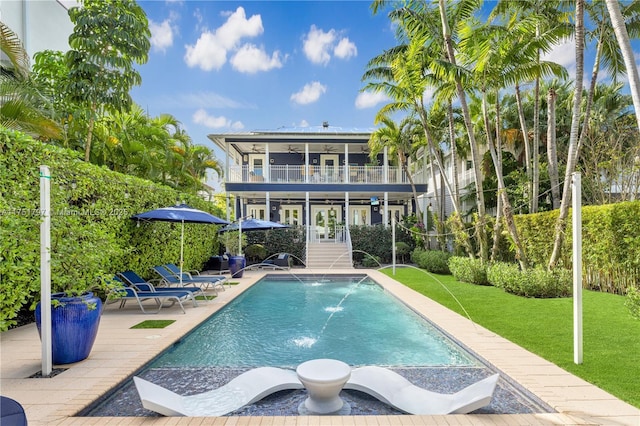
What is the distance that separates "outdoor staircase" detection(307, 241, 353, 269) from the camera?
58.5 ft

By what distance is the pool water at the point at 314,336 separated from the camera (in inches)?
205

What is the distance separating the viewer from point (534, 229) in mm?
11312

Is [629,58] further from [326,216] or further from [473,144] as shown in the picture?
[326,216]

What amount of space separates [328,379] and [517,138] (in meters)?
19.4

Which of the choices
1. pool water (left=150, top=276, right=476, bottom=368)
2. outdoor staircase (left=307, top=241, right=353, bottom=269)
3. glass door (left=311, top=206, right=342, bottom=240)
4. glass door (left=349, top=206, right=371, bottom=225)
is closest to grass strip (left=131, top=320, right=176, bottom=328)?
pool water (left=150, top=276, right=476, bottom=368)

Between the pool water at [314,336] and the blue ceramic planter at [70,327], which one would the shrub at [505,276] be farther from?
the blue ceramic planter at [70,327]

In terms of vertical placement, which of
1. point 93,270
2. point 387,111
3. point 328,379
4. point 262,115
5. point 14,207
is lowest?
point 328,379

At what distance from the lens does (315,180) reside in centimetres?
2059

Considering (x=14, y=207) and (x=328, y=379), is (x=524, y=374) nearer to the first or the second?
(x=328, y=379)

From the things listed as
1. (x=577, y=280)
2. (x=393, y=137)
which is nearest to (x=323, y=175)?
(x=393, y=137)

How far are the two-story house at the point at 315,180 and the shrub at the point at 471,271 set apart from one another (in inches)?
317

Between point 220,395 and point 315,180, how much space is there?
17327mm

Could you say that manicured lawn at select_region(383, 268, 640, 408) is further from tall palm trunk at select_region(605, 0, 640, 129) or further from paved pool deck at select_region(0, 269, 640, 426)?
tall palm trunk at select_region(605, 0, 640, 129)

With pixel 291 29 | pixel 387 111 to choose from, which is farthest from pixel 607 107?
pixel 291 29
